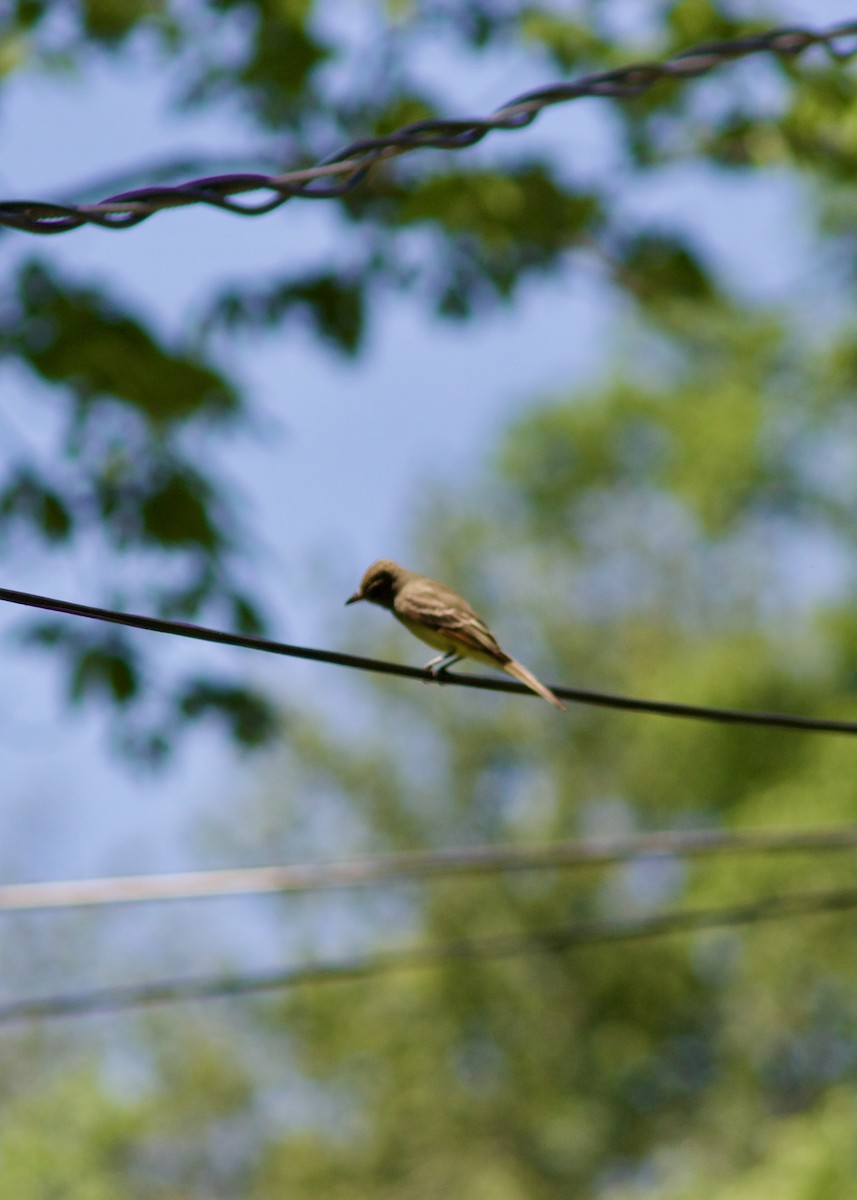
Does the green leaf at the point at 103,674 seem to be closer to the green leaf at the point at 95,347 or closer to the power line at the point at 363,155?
the green leaf at the point at 95,347

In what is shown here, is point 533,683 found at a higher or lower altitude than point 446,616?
lower

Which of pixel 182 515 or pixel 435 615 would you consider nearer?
pixel 435 615

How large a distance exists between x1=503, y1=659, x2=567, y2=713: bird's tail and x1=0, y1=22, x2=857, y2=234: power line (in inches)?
53.4

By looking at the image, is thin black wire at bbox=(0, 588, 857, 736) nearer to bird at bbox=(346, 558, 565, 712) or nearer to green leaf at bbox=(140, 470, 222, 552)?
bird at bbox=(346, 558, 565, 712)

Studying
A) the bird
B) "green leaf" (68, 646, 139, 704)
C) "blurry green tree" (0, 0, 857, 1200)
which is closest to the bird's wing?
the bird

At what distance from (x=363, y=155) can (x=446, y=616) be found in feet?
5.77

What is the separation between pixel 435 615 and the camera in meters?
4.95

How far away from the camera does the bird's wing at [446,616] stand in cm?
480

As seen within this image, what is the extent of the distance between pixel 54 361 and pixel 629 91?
3721mm

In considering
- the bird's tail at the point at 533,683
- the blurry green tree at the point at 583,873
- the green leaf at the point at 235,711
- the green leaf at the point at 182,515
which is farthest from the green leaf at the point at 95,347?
the blurry green tree at the point at 583,873

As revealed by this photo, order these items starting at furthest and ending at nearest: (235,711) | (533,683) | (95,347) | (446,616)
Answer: (235,711), (95,347), (446,616), (533,683)

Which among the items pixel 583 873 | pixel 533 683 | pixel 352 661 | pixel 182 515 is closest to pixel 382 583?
pixel 533 683

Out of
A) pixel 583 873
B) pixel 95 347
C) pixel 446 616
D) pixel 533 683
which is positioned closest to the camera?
pixel 533 683

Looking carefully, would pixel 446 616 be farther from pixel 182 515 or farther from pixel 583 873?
pixel 583 873
